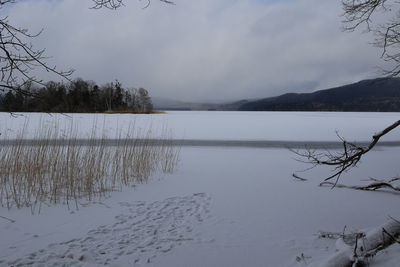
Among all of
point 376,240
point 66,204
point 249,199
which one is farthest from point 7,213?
point 376,240

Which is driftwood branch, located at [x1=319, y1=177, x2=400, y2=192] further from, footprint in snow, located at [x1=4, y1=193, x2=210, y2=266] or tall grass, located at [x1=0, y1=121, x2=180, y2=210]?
tall grass, located at [x1=0, y1=121, x2=180, y2=210]

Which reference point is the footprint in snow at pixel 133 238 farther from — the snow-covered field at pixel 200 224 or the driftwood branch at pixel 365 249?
the driftwood branch at pixel 365 249

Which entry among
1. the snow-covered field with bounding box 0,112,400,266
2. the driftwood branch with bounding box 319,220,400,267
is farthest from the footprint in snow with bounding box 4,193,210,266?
the driftwood branch with bounding box 319,220,400,267

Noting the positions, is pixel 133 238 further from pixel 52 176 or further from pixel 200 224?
pixel 52 176

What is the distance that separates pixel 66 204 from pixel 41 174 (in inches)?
34.2

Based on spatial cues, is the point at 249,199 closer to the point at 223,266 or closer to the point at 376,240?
the point at 223,266

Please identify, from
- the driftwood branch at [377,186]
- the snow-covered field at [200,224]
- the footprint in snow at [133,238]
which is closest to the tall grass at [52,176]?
the snow-covered field at [200,224]

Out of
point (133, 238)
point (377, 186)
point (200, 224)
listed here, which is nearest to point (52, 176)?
point (133, 238)

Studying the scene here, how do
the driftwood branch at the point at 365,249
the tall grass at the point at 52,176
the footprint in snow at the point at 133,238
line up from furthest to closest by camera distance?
1. the tall grass at the point at 52,176
2. the footprint in snow at the point at 133,238
3. the driftwood branch at the point at 365,249

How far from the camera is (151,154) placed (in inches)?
255

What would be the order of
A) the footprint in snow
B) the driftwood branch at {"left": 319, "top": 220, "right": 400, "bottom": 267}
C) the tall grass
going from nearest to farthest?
the driftwood branch at {"left": 319, "top": 220, "right": 400, "bottom": 267} → the footprint in snow → the tall grass

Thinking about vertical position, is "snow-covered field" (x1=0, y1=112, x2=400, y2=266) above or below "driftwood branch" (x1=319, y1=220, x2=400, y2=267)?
Answer: below

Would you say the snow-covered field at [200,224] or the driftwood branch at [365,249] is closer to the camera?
the driftwood branch at [365,249]

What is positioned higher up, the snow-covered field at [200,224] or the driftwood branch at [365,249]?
the driftwood branch at [365,249]
